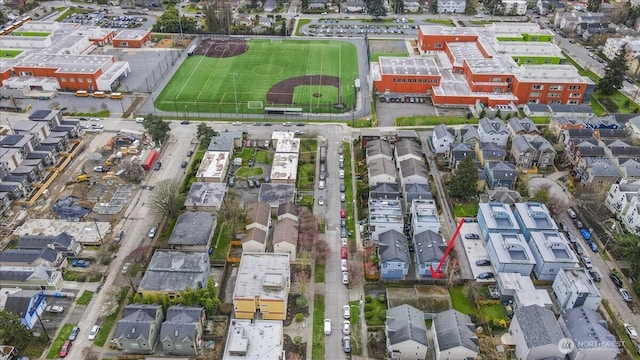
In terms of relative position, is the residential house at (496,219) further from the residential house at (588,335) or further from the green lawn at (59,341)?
the green lawn at (59,341)

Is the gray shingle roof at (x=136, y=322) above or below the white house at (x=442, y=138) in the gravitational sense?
below

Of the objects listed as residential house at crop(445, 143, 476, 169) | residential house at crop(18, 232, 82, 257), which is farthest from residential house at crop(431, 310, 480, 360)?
residential house at crop(18, 232, 82, 257)

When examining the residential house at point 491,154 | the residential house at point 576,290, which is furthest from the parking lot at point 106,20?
the residential house at point 576,290

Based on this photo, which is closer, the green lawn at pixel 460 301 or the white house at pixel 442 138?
the green lawn at pixel 460 301

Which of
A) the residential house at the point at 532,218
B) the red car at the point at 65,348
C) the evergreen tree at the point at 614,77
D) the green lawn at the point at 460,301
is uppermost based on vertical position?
the evergreen tree at the point at 614,77

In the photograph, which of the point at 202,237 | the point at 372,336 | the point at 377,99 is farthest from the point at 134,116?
the point at 372,336

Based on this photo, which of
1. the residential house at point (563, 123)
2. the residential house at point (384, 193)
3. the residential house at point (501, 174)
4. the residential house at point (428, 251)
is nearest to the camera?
the residential house at point (428, 251)

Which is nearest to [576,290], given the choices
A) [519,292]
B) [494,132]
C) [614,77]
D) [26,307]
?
[519,292]

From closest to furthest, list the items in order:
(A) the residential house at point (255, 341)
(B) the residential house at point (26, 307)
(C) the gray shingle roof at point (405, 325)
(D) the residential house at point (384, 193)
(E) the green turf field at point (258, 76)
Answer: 1. (A) the residential house at point (255, 341)
2. (C) the gray shingle roof at point (405, 325)
3. (B) the residential house at point (26, 307)
4. (D) the residential house at point (384, 193)
5. (E) the green turf field at point (258, 76)
